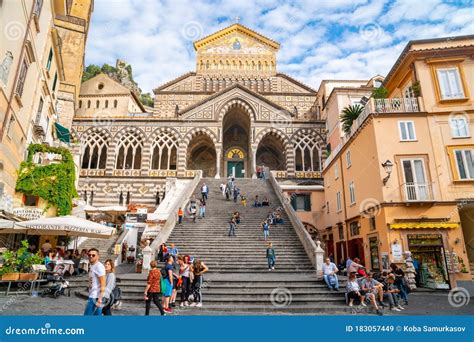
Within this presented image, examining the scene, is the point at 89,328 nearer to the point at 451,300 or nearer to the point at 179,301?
the point at 179,301

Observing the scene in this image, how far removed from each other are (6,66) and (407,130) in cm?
1864

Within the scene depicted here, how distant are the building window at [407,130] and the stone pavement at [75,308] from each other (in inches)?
306

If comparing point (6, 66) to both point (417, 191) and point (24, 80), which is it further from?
point (417, 191)

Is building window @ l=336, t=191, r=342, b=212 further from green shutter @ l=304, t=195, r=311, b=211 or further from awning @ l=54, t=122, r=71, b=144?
awning @ l=54, t=122, r=71, b=144

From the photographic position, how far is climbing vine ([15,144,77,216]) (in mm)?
16188

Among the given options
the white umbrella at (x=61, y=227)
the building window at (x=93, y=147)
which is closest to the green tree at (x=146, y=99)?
the building window at (x=93, y=147)

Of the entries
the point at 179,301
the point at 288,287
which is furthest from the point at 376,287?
the point at 179,301

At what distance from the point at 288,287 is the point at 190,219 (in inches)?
375

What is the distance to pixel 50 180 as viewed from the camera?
17.3 metres

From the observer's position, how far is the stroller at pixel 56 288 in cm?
1013

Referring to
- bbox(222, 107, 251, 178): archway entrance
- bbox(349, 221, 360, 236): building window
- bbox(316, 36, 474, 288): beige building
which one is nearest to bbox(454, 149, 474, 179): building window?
bbox(316, 36, 474, 288): beige building

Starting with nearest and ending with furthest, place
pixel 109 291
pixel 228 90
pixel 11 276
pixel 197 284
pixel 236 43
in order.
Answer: pixel 109 291 → pixel 197 284 → pixel 11 276 → pixel 228 90 → pixel 236 43

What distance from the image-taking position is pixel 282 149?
33.8m

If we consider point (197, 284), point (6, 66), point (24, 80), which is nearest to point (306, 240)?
point (197, 284)
